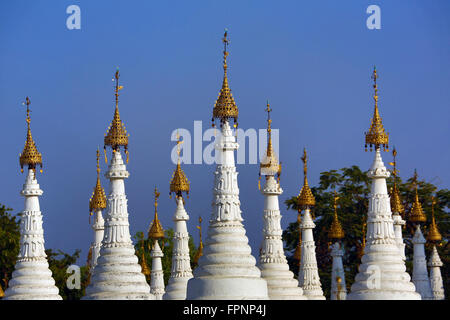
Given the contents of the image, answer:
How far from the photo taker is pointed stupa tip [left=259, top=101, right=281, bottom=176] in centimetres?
6419

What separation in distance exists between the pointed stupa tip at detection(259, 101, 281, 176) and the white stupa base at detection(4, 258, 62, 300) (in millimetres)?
10587

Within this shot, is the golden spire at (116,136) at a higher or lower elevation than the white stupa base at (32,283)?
higher

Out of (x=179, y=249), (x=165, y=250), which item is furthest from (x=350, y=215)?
(x=179, y=249)

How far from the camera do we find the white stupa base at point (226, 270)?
53.1 m

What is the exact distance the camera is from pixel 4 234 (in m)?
98.2

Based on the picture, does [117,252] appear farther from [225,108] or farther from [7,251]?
[7,251]

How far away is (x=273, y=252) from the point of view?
62.6 m

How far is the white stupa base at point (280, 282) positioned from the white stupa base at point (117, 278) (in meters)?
5.71

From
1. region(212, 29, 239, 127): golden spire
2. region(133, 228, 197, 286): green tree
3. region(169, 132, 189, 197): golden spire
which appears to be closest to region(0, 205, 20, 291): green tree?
region(133, 228, 197, 286): green tree

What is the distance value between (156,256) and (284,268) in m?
12.4

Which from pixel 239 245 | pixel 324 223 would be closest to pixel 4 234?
pixel 324 223

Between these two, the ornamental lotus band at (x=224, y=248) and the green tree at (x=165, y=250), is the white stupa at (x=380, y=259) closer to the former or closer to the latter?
the ornamental lotus band at (x=224, y=248)

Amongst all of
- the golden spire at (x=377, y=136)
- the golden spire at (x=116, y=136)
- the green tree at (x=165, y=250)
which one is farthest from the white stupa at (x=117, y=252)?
the green tree at (x=165, y=250)

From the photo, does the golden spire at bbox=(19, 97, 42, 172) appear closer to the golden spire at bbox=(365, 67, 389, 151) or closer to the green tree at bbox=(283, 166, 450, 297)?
the golden spire at bbox=(365, 67, 389, 151)
